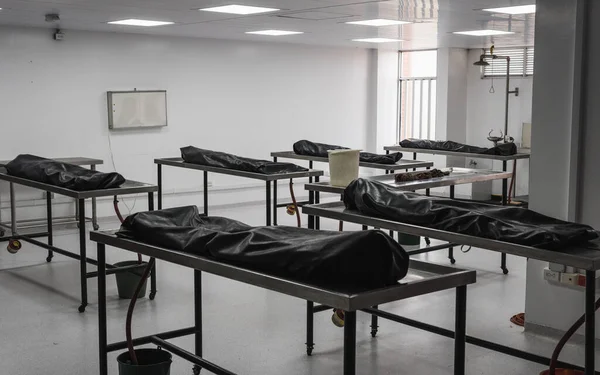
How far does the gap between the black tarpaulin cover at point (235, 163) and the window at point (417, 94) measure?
16.4ft

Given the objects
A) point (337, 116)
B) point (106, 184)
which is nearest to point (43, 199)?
point (106, 184)

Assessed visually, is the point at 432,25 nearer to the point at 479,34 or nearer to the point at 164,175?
the point at 479,34

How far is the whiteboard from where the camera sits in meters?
8.47

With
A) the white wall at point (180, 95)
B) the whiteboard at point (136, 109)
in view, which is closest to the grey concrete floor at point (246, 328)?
the white wall at point (180, 95)

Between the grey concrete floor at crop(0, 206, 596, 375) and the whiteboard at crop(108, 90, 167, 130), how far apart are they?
8.51 ft

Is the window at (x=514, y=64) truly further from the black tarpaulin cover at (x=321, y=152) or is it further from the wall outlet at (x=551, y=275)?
the wall outlet at (x=551, y=275)

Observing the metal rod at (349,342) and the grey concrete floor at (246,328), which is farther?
the grey concrete floor at (246,328)

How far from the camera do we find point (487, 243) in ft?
11.4

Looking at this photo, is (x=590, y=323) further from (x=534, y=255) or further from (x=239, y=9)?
(x=239, y=9)

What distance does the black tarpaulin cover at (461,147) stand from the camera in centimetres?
770

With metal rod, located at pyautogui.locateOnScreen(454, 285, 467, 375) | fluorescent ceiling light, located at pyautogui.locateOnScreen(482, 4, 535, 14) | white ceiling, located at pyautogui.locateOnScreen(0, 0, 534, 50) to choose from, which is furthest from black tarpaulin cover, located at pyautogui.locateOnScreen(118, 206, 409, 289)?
fluorescent ceiling light, located at pyautogui.locateOnScreen(482, 4, 535, 14)

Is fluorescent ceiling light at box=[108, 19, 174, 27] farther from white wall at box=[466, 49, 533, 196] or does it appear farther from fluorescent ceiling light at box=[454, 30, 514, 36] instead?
white wall at box=[466, 49, 533, 196]

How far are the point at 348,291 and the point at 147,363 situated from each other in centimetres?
156

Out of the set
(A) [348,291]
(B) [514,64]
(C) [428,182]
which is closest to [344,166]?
(C) [428,182]
